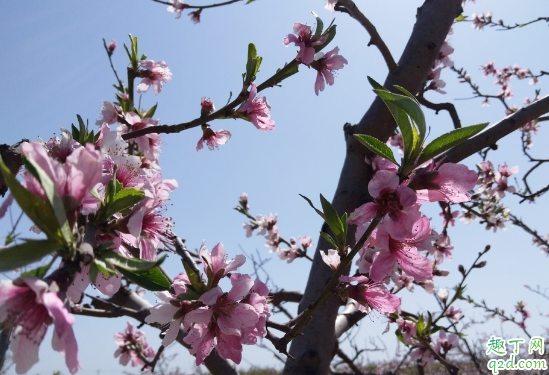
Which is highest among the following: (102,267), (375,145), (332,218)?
(375,145)

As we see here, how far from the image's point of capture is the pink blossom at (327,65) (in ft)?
5.54

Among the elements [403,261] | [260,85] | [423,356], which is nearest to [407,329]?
[423,356]

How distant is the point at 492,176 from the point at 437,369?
601 centimetres

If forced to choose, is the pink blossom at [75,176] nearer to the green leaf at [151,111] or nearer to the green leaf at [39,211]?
the green leaf at [39,211]

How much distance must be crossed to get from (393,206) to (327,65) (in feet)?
3.25

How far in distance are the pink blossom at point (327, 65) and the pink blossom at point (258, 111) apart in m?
0.33

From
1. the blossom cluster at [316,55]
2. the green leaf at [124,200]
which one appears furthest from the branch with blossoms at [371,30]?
the green leaf at [124,200]

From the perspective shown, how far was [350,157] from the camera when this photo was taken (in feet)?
6.43

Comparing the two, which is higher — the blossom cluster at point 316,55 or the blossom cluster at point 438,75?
the blossom cluster at point 438,75

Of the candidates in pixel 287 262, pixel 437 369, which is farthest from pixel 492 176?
pixel 437 369

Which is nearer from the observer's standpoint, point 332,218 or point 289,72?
point 332,218

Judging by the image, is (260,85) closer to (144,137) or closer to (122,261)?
(144,137)

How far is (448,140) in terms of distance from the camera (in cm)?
81

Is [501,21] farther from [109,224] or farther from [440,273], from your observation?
[109,224]
